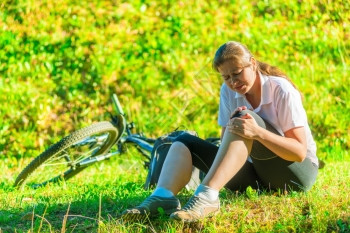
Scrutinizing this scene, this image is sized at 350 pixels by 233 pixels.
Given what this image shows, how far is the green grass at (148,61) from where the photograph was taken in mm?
7973

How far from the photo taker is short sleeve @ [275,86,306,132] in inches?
159

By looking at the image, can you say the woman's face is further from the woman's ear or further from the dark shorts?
the dark shorts

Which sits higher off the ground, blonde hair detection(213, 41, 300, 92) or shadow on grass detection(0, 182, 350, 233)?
blonde hair detection(213, 41, 300, 92)

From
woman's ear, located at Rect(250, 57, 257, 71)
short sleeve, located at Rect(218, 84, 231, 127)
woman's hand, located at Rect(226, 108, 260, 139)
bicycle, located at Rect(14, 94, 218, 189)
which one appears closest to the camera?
woman's hand, located at Rect(226, 108, 260, 139)

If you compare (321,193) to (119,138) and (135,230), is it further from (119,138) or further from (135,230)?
(119,138)

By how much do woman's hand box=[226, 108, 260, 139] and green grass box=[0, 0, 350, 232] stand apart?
358cm

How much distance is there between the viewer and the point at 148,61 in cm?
827

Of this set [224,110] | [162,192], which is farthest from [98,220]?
[224,110]

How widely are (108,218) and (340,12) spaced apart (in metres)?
5.58

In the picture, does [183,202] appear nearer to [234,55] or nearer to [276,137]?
[276,137]

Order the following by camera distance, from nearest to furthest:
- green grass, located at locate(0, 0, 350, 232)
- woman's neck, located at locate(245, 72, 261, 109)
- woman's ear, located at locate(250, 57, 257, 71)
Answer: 1. woman's ear, located at locate(250, 57, 257, 71)
2. woman's neck, located at locate(245, 72, 261, 109)
3. green grass, located at locate(0, 0, 350, 232)

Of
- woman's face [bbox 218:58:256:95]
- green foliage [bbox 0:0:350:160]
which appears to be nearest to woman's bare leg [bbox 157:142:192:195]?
woman's face [bbox 218:58:256:95]

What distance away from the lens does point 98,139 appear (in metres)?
5.99

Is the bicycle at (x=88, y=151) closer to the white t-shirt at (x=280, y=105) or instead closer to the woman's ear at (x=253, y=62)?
the white t-shirt at (x=280, y=105)
